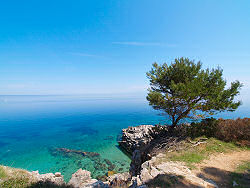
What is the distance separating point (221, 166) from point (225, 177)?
147cm

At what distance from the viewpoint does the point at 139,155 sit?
40.6 feet

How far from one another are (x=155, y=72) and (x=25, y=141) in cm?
3420

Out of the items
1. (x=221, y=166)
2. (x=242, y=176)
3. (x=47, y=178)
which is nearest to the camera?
(x=242, y=176)

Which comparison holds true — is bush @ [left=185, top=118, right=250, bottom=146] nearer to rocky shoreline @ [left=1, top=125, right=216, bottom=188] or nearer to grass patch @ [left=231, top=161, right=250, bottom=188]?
rocky shoreline @ [left=1, top=125, right=216, bottom=188]

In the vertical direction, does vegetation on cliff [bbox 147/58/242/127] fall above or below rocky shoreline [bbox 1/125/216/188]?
above

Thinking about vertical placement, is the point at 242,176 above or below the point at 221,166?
above

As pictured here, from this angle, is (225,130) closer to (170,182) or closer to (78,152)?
(170,182)

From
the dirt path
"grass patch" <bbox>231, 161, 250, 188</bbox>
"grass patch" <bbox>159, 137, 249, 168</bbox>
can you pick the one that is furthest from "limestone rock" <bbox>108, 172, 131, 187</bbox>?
"grass patch" <bbox>231, 161, 250, 188</bbox>

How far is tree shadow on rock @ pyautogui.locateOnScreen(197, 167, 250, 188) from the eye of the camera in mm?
5031

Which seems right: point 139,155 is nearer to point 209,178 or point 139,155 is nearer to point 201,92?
point 209,178

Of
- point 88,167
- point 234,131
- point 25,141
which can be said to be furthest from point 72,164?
point 234,131

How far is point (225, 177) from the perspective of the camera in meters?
5.64

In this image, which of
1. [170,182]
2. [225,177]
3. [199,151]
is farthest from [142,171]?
[199,151]

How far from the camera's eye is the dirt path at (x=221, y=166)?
5.58 m
